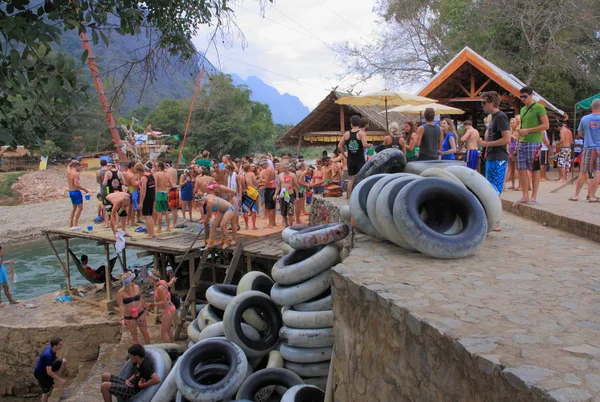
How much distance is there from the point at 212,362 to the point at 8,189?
108 feet

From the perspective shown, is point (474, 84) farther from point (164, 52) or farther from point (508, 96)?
point (164, 52)

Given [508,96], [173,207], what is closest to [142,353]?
[173,207]

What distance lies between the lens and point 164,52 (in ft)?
16.0

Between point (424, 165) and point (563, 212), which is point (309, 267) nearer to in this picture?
point (424, 165)

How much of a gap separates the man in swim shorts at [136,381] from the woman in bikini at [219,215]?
338cm

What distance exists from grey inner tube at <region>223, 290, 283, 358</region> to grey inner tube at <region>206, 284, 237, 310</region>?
47.2 inches

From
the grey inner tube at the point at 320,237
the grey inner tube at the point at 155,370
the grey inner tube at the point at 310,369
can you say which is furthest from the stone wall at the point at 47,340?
the grey inner tube at the point at 320,237

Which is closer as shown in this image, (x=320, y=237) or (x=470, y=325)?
(x=470, y=325)

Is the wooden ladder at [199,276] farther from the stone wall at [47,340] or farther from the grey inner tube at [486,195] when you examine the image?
the grey inner tube at [486,195]

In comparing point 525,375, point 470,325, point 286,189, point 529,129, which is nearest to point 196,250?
point 286,189

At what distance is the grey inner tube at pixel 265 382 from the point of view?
22.0ft

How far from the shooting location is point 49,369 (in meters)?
9.94

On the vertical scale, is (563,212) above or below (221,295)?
above

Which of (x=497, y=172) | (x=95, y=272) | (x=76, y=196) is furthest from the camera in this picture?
(x=95, y=272)
